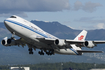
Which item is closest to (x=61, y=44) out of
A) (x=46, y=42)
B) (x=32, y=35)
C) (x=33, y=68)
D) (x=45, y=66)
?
(x=46, y=42)

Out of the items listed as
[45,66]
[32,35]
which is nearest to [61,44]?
[32,35]

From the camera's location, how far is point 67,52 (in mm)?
67688

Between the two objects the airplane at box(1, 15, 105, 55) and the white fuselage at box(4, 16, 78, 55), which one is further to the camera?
the airplane at box(1, 15, 105, 55)

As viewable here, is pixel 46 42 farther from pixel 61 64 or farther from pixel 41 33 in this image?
pixel 61 64

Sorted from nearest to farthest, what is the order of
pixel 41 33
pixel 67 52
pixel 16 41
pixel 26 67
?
pixel 41 33 → pixel 16 41 → pixel 67 52 → pixel 26 67

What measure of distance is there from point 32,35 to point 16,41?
784cm

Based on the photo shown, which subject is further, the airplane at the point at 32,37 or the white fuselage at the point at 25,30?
the airplane at the point at 32,37

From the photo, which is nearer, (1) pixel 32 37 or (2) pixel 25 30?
(2) pixel 25 30

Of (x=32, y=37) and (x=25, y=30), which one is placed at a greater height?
(x=25, y=30)

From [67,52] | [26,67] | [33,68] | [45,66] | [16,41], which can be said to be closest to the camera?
[16,41]

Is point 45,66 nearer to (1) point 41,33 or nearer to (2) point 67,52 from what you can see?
(2) point 67,52

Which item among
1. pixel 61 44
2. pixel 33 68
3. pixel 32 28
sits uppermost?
pixel 32 28

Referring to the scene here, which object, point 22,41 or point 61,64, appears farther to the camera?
point 61,64

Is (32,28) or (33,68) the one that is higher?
(32,28)
